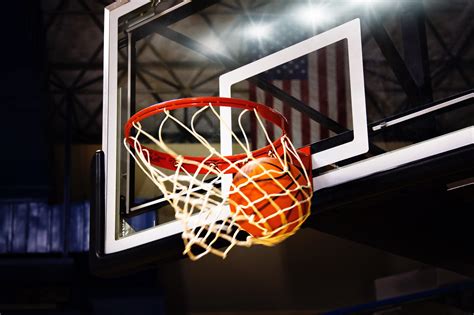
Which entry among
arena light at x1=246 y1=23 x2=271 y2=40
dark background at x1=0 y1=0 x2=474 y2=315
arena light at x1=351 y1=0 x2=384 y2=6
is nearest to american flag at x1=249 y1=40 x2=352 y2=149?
dark background at x1=0 y1=0 x2=474 y2=315

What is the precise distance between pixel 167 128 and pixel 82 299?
2.78 meters

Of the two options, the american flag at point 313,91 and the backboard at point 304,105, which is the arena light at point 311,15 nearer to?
the backboard at point 304,105

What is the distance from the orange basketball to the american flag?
0.50m

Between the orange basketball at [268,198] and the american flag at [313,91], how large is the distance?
50cm

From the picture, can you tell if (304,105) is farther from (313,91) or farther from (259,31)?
(259,31)

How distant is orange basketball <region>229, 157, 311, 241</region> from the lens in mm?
2176

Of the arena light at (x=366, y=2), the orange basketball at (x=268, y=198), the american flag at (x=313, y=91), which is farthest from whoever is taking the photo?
the arena light at (x=366, y=2)

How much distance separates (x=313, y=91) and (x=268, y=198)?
4.85 ft

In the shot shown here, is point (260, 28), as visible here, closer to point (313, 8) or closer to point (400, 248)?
point (313, 8)

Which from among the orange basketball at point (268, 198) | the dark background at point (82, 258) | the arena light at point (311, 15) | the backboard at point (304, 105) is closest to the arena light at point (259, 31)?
the arena light at point (311, 15)

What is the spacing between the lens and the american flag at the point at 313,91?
2.76 m

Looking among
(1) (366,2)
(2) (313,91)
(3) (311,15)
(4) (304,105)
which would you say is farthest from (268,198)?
(3) (311,15)

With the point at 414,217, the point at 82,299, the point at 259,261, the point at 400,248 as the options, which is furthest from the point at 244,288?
the point at 414,217

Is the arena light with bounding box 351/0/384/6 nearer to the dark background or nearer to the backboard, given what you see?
the dark background
